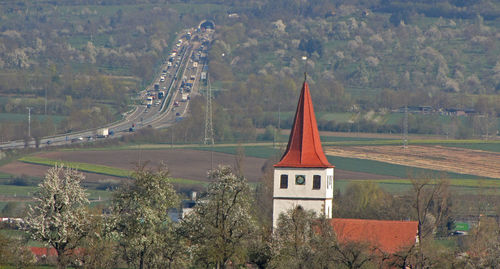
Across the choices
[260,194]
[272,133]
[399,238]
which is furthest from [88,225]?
[272,133]

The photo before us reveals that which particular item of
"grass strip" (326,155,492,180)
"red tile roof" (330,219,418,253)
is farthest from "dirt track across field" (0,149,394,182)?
"red tile roof" (330,219,418,253)

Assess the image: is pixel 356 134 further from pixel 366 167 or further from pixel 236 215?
pixel 236 215

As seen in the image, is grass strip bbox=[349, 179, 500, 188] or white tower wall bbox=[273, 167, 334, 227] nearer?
white tower wall bbox=[273, 167, 334, 227]

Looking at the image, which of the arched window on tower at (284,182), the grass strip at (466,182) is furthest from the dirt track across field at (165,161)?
the arched window on tower at (284,182)

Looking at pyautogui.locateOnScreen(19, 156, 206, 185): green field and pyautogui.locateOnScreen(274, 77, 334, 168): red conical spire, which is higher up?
pyautogui.locateOnScreen(274, 77, 334, 168): red conical spire

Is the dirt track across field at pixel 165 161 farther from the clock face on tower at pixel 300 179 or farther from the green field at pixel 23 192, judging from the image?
the clock face on tower at pixel 300 179

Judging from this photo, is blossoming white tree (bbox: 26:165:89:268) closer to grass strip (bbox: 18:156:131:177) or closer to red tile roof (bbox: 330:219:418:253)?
red tile roof (bbox: 330:219:418:253)

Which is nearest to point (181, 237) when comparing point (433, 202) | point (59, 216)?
point (59, 216)

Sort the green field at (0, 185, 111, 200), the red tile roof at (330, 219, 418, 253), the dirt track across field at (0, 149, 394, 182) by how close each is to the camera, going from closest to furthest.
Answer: the red tile roof at (330, 219, 418, 253) < the green field at (0, 185, 111, 200) < the dirt track across field at (0, 149, 394, 182)
